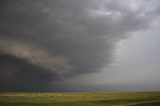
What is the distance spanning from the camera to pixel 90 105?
191 feet

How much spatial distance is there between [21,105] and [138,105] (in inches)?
1093

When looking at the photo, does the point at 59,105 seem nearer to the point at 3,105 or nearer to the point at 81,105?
the point at 81,105

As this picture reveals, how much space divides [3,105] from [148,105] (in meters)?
34.2

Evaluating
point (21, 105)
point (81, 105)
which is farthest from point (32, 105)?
point (81, 105)

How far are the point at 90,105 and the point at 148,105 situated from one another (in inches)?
548

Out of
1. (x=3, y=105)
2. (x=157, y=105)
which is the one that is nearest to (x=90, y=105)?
(x=157, y=105)

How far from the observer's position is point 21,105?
183 ft

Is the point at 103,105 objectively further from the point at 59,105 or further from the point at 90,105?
the point at 59,105

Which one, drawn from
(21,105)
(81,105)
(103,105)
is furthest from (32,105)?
(103,105)

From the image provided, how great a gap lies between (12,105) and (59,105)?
1092 centimetres

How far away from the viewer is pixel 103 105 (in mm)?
58844

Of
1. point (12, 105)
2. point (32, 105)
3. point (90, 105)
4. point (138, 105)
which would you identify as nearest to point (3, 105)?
point (12, 105)

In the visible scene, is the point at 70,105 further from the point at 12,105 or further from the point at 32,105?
the point at 12,105

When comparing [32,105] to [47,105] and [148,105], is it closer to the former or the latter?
[47,105]
